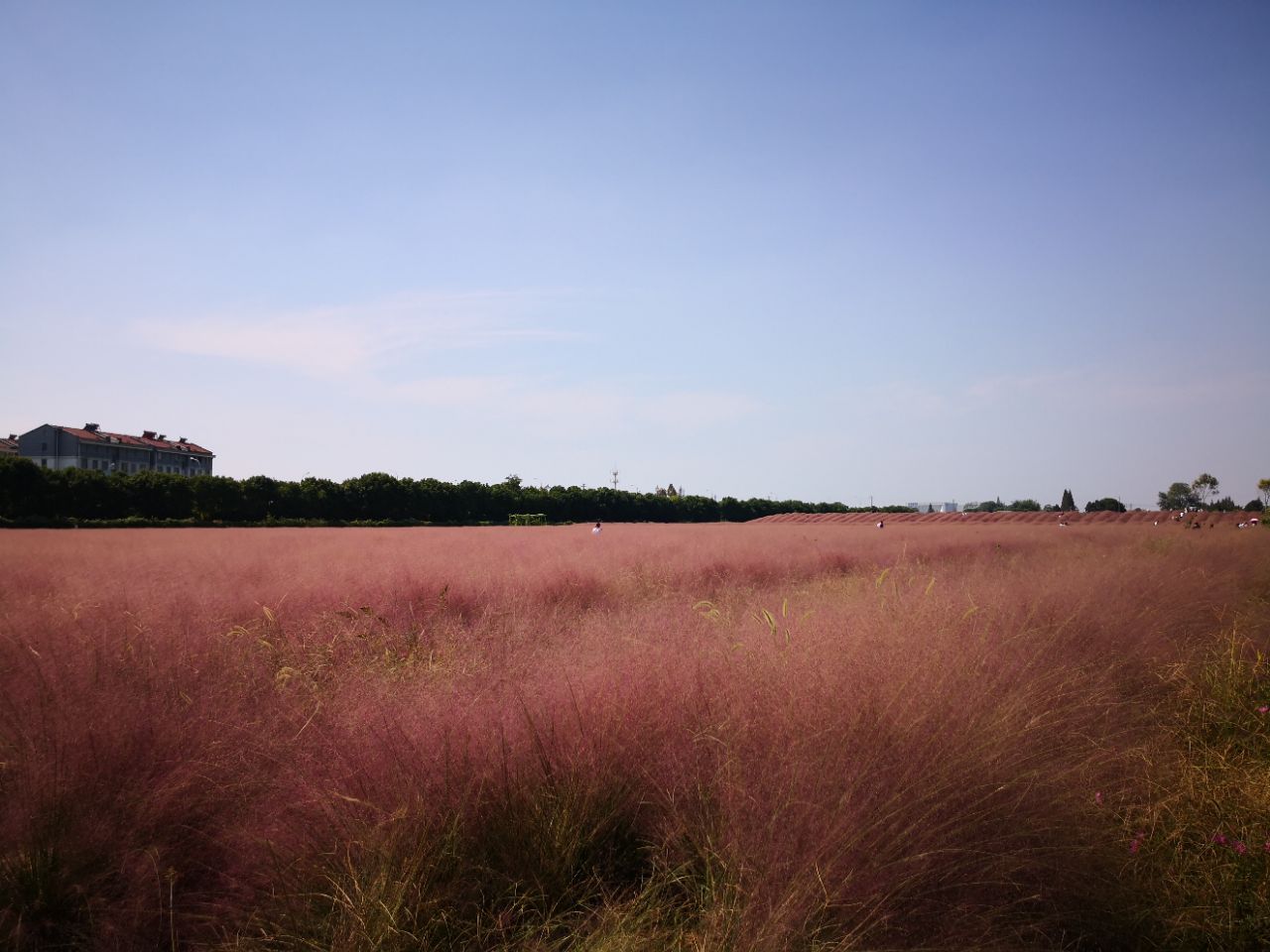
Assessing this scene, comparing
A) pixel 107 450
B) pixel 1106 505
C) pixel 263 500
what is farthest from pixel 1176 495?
pixel 107 450

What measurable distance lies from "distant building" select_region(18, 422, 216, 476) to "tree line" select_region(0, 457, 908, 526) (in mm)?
37439

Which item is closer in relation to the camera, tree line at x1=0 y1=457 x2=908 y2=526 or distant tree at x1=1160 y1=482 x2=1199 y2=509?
tree line at x1=0 y1=457 x2=908 y2=526

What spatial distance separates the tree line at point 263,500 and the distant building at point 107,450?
37439mm

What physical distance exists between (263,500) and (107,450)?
57072mm

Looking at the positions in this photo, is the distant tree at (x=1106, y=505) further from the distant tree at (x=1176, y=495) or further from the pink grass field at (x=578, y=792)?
the pink grass field at (x=578, y=792)

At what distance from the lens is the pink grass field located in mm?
1963

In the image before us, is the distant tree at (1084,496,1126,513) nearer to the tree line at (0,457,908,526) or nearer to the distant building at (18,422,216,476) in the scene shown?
the tree line at (0,457,908,526)

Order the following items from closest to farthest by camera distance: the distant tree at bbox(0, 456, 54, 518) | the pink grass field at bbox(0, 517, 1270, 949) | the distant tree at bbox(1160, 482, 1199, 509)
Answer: the pink grass field at bbox(0, 517, 1270, 949)
the distant tree at bbox(0, 456, 54, 518)
the distant tree at bbox(1160, 482, 1199, 509)

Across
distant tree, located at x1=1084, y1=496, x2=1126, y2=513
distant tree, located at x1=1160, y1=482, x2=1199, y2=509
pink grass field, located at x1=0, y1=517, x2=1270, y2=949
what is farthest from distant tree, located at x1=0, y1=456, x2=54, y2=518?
distant tree, located at x1=1160, y1=482, x2=1199, y2=509

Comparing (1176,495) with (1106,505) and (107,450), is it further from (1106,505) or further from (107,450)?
(107,450)

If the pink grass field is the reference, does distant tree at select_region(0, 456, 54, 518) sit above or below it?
above

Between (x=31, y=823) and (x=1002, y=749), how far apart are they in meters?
3.05

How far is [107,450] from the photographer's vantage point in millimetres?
78312

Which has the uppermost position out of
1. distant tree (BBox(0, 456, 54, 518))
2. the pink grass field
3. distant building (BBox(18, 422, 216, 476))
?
distant building (BBox(18, 422, 216, 476))
